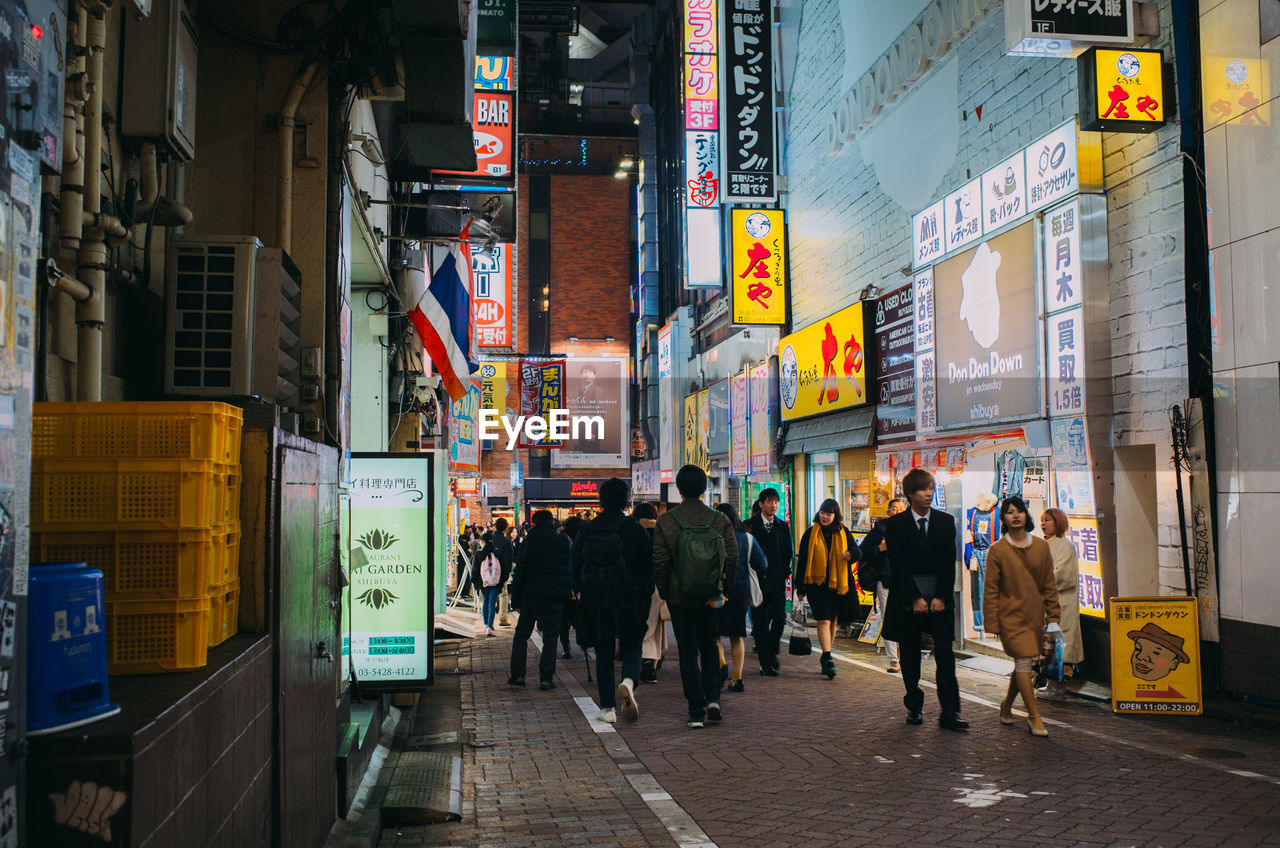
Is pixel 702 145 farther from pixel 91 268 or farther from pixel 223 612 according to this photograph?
pixel 223 612

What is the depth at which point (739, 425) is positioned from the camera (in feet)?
86.7

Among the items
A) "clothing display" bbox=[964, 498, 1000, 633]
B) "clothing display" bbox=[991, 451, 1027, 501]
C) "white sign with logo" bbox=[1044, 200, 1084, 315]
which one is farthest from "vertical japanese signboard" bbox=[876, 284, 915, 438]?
"white sign with logo" bbox=[1044, 200, 1084, 315]

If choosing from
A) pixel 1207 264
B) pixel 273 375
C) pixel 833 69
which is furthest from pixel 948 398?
pixel 273 375

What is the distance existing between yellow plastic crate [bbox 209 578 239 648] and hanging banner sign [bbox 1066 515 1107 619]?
9.35m

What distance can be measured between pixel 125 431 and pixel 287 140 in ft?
14.5

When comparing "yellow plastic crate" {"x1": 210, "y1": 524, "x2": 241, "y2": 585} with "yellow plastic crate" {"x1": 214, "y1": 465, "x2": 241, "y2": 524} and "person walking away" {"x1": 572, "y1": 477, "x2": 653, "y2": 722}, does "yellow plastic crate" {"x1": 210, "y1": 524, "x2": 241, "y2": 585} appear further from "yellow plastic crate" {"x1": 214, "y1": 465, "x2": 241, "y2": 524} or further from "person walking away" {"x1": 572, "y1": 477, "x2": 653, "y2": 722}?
"person walking away" {"x1": 572, "y1": 477, "x2": 653, "y2": 722}

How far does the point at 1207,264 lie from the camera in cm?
1017

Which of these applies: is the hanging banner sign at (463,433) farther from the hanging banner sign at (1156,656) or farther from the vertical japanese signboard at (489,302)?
the hanging banner sign at (1156,656)

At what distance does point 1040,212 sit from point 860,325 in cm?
590

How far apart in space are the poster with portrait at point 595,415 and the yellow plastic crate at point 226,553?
127 feet

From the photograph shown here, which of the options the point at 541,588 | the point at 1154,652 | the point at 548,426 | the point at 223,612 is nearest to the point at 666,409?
the point at 548,426

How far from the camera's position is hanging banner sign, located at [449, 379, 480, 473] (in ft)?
67.8

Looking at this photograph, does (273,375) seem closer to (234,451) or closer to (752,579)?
(234,451)

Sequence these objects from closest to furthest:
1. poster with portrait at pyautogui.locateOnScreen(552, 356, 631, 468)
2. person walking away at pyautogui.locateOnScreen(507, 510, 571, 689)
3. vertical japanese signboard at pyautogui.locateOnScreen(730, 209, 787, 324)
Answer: person walking away at pyautogui.locateOnScreen(507, 510, 571, 689), vertical japanese signboard at pyautogui.locateOnScreen(730, 209, 787, 324), poster with portrait at pyautogui.locateOnScreen(552, 356, 631, 468)
